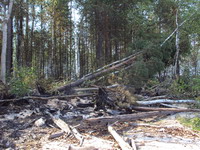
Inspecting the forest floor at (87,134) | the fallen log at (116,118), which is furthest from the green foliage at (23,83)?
the fallen log at (116,118)

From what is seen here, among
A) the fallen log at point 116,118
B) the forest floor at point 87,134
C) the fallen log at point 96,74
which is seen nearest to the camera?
the forest floor at point 87,134

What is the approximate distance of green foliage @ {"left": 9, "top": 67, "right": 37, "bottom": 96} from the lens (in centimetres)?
700

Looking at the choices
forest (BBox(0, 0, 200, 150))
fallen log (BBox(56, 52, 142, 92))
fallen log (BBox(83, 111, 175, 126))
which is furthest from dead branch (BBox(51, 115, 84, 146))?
fallen log (BBox(56, 52, 142, 92))

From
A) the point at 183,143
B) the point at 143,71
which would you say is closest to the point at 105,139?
the point at 183,143

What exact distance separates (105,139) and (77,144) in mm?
712

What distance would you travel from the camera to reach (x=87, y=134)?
446 centimetres

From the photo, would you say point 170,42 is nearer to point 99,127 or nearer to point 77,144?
point 99,127

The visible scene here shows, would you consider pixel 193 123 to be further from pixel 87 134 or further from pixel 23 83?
pixel 23 83

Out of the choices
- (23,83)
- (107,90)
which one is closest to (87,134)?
(107,90)

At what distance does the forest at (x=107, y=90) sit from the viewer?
14.2 ft

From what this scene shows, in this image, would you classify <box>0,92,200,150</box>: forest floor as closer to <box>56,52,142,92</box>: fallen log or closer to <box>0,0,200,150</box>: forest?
<box>0,0,200,150</box>: forest

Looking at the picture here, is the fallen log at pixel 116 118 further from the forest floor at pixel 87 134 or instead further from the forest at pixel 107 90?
the forest floor at pixel 87 134

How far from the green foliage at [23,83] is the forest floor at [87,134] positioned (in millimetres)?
798

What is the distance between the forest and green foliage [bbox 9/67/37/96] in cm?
4
